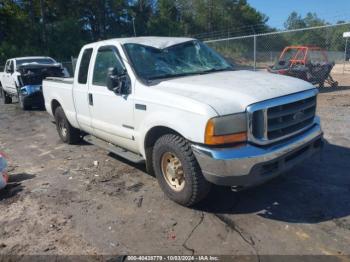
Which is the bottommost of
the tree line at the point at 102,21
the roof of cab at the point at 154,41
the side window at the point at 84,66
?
the side window at the point at 84,66

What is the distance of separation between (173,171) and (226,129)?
976 millimetres

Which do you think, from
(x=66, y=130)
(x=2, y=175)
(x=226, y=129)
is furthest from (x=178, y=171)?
(x=66, y=130)

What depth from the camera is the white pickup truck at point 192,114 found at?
3.62 m

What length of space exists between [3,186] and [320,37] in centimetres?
3646

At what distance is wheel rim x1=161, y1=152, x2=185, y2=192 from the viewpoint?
418cm

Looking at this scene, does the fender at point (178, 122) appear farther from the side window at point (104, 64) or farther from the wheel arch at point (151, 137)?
the side window at point (104, 64)

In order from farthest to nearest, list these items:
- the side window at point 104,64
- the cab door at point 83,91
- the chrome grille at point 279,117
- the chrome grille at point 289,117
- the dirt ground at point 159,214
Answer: the cab door at point 83,91 → the side window at point 104,64 → the chrome grille at point 289,117 → the chrome grille at point 279,117 → the dirt ground at point 159,214

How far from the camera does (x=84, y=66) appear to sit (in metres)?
5.99

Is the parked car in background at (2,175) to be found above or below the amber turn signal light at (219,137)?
below

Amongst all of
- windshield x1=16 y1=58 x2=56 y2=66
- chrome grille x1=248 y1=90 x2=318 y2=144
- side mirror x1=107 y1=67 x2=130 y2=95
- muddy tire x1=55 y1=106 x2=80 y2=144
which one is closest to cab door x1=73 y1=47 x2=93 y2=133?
muddy tire x1=55 y1=106 x2=80 y2=144

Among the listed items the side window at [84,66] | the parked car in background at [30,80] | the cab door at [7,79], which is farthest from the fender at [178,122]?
the cab door at [7,79]

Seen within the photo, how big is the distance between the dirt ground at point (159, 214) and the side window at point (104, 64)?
141 cm

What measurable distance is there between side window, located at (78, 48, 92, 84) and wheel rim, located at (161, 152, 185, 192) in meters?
2.33

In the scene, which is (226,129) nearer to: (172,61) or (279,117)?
(279,117)
